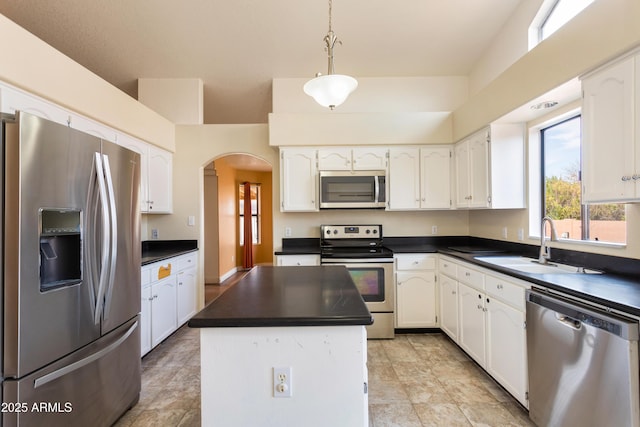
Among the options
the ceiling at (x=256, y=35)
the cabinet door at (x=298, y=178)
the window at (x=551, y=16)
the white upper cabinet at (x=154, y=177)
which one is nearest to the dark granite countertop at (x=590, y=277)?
the cabinet door at (x=298, y=178)

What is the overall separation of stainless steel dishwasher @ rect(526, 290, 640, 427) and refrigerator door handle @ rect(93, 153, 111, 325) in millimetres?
2454

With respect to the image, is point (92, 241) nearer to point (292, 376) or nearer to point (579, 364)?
point (292, 376)

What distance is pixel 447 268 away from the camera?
114 inches

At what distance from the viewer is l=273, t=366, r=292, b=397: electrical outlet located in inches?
44.3

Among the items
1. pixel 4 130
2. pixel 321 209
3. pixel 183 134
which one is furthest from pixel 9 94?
pixel 321 209

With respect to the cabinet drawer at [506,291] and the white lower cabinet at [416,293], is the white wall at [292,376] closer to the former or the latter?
the cabinet drawer at [506,291]

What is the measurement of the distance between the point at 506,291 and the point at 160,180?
11.8 ft

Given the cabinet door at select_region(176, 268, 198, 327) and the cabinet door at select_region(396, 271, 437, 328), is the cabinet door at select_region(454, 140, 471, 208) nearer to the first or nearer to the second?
the cabinet door at select_region(396, 271, 437, 328)

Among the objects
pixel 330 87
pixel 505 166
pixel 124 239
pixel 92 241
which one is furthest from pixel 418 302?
pixel 92 241

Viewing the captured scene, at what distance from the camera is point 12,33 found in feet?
5.53

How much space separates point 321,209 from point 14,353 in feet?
8.73

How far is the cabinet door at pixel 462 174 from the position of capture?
3.08 meters

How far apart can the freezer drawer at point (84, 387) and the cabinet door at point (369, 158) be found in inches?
102

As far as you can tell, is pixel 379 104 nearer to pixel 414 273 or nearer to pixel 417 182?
pixel 417 182
